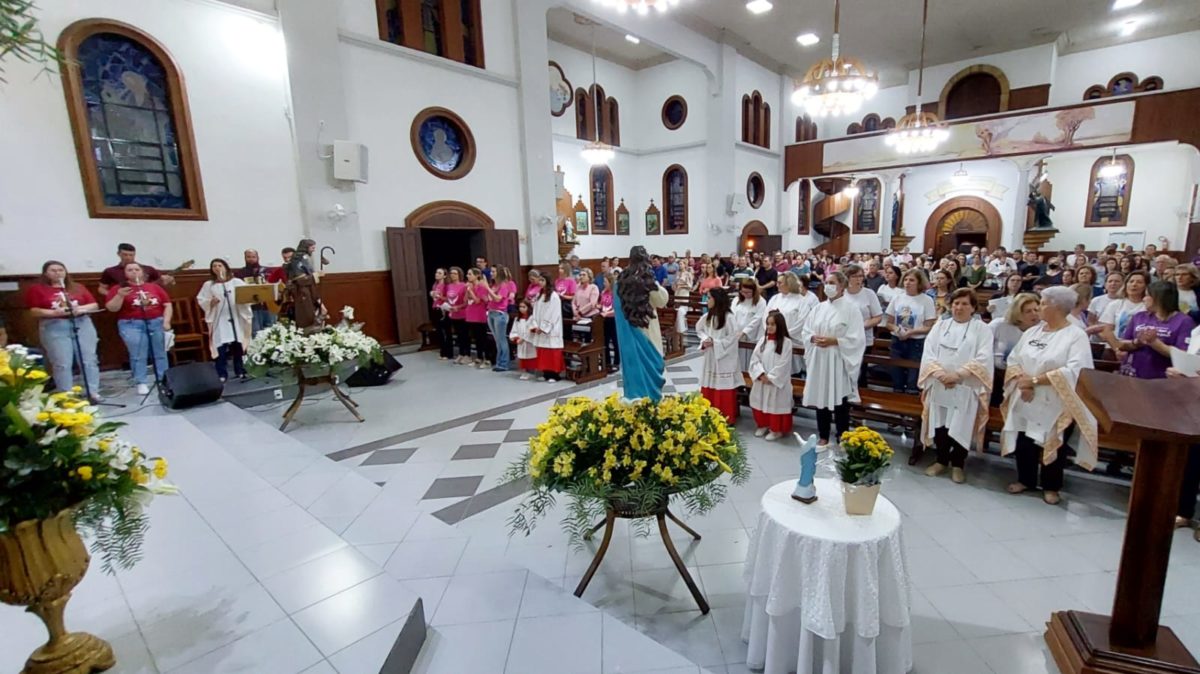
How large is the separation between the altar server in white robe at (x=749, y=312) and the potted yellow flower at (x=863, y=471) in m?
2.84

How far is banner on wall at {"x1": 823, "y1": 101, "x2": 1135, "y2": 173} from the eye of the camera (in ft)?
39.9

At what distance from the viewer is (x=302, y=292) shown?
18.1 feet

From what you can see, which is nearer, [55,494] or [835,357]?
[55,494]

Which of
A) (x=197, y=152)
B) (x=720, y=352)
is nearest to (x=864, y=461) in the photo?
(x=720, y=352)

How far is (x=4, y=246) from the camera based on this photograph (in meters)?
5.88

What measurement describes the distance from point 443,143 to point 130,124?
4.24 meters

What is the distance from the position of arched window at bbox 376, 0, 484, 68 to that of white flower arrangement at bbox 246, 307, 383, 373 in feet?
18.8

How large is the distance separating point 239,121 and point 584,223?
29.0 feet

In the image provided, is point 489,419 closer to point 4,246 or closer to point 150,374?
point 150,374

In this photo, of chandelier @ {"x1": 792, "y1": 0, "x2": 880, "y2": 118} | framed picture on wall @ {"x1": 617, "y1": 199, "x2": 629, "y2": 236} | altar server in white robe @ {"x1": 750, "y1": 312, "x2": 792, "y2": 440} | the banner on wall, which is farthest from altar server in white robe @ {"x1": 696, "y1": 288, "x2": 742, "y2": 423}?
the banner on wall

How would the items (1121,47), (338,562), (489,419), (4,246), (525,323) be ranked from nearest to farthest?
(338,562)
(489,419)
(4,246)
(525,323)
(1121,47)

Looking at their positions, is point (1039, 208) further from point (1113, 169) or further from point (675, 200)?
point (675, 200)

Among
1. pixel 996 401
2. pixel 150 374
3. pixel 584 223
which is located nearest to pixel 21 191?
pixel 150 374

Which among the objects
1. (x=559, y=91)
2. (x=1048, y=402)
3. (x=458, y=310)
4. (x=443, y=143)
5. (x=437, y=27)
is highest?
(x=559, y=91)
